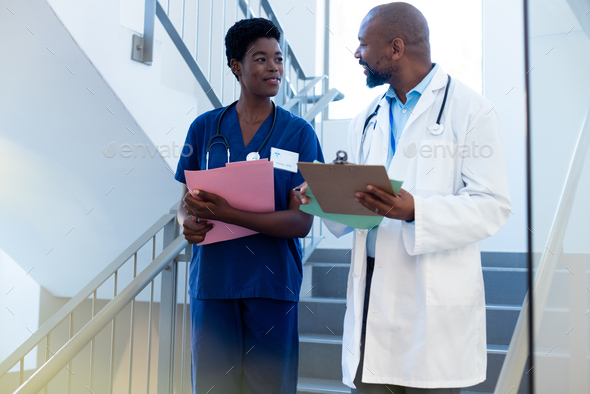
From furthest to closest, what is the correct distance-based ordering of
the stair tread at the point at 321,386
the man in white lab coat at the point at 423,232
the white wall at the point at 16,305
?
the white wall at the point at 16,305 < the stair tread at the point at 321,386 < the man in white lab coat at the point at 423,232

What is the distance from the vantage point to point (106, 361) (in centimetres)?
306

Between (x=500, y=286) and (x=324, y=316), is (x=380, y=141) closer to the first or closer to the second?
(x=324, y=316)

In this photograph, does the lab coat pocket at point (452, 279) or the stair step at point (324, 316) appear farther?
the stair step at point (324, 316)

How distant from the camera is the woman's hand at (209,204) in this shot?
117cm

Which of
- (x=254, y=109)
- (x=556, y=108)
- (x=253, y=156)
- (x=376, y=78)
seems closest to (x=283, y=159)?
(x=253, y=156)

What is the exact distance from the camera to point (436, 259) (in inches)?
39.4

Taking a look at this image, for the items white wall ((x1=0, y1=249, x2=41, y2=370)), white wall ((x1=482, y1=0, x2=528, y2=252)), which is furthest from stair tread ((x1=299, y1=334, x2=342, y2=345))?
white wall ((x1=0, y1=249, x2=41, y2=370))

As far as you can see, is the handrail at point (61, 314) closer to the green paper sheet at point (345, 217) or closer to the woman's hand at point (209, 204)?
the woman's hand at point (209, 204)

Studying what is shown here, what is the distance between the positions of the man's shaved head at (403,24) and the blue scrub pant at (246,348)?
2.34 ft

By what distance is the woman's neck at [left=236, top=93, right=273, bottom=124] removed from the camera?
1.37 metres

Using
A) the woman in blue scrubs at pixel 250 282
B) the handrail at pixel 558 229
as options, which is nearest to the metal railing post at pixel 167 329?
the woman in blue scrubs at pixel 250 282

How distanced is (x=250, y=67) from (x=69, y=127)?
903 mm

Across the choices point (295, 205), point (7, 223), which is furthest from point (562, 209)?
point (7, 223)

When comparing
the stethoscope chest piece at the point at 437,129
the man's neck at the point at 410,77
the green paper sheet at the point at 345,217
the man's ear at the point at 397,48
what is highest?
the man's ear at the point at 397,48
